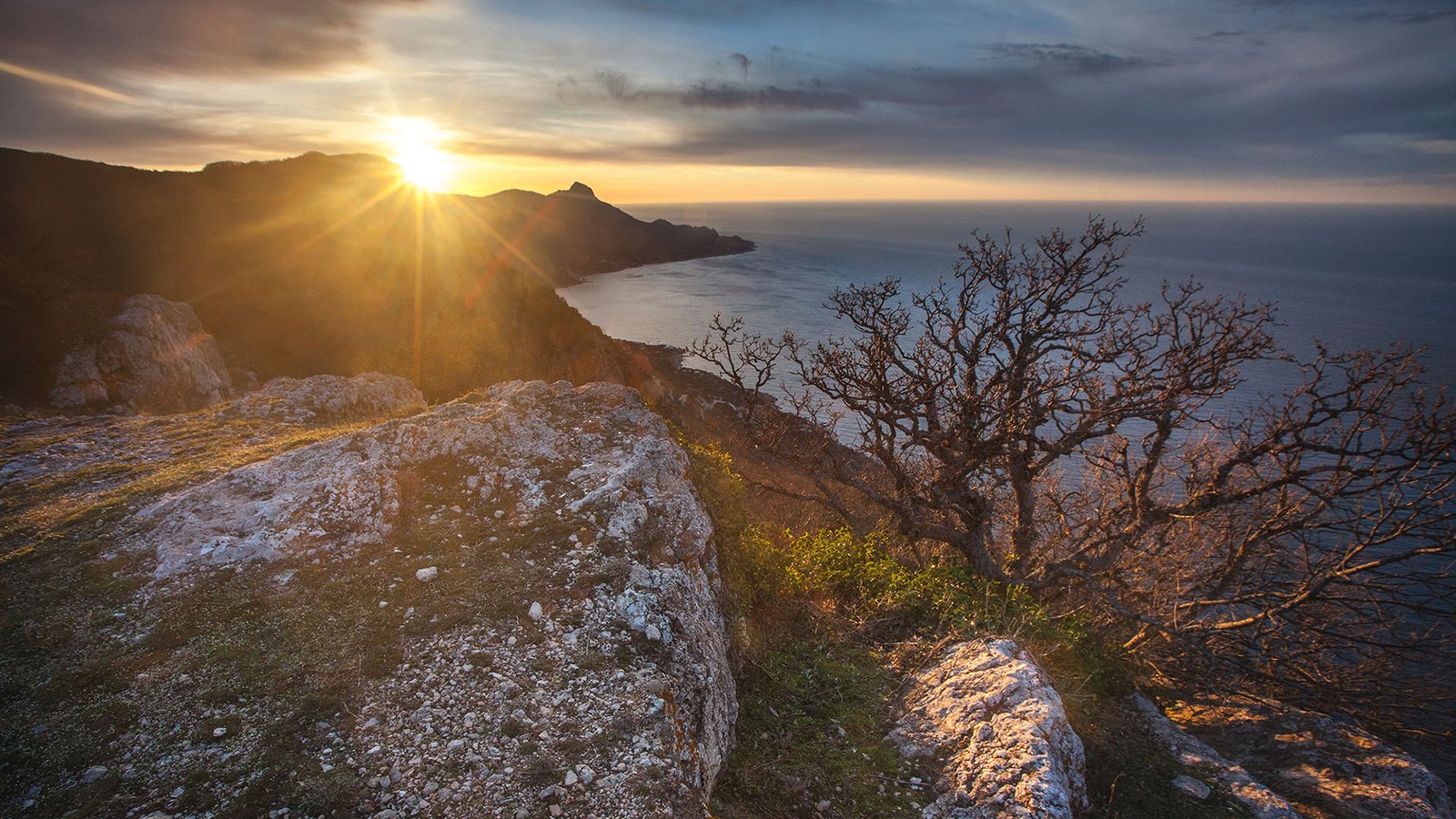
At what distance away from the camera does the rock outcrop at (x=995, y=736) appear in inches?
185

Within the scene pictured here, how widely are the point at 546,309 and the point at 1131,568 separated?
26.8 metres

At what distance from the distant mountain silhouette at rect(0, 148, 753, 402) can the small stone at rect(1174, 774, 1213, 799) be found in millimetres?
20254

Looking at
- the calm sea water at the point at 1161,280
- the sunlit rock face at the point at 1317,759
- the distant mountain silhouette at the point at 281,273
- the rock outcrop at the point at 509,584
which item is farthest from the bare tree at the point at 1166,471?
the calm sea water at the point at 1161,280

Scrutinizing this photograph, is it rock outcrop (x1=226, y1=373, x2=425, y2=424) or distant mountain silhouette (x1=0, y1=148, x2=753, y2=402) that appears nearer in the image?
rock outcrop (x1=226, y1=373, x2=425, y2=424)

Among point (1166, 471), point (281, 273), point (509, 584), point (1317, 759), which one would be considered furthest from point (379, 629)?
point (281, 273)

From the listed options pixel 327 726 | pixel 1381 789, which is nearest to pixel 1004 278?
pixel 1381 789

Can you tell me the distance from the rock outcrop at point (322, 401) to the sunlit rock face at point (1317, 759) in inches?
474

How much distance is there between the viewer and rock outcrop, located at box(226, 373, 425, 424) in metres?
10.4

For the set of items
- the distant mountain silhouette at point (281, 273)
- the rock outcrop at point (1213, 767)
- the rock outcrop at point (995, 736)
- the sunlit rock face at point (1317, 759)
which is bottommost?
the sunlit rock face at point (1317, 759)

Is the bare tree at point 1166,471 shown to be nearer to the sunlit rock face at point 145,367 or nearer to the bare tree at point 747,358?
the bare tree at point 747,358

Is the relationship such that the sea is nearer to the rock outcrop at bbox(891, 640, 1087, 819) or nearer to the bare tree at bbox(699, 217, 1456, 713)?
the bare tree at bbox(699, 217, 1456, 713)

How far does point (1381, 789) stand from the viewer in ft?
20.7

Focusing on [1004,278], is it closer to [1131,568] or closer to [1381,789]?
[1131,568]

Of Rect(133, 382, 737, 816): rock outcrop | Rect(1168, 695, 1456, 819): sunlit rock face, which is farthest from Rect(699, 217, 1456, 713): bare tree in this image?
Rect(133, 382, 737, 816): rock outcrop
